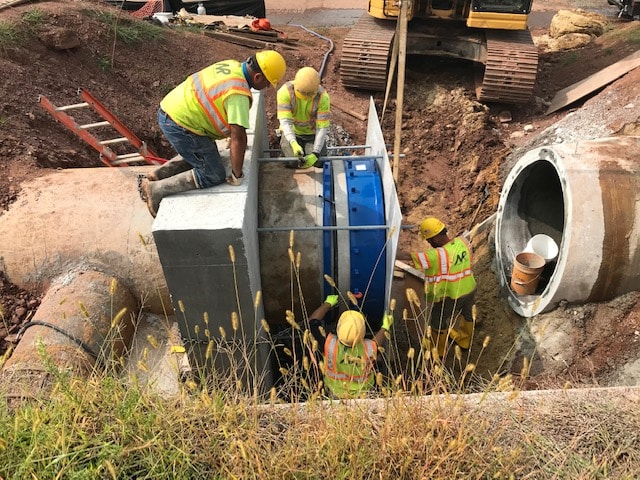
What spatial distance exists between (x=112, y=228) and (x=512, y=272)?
4.42 m

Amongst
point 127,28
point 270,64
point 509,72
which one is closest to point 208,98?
point 270,64

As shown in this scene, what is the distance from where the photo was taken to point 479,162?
8.30 meters

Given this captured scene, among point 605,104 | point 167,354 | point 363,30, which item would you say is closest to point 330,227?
point 167,354

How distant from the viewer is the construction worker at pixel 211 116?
13.4ft

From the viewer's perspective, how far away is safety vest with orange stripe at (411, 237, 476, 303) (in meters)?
5.46

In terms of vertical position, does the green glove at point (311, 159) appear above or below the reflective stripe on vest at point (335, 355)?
above

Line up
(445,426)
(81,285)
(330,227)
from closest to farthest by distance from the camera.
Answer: (445,426)
(81,285)
(330,227)

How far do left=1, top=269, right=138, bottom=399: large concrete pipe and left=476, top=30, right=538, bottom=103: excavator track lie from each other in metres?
7.59

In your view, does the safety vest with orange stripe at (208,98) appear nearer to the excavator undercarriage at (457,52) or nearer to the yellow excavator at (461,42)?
the yellow excavator at (461,42)

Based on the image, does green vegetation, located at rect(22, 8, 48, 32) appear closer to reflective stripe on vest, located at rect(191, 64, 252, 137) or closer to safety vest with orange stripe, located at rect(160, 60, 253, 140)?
safety vest with orange stripe, located at rect(160, 60, 253, 140)

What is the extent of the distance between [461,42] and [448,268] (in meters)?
6.60

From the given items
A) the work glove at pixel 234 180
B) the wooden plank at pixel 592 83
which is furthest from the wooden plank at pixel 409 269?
the wooden plank at pixel 592 83

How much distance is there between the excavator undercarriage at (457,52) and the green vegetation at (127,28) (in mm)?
3816

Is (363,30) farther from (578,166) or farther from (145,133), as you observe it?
A: (578,166)
